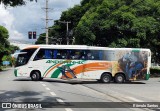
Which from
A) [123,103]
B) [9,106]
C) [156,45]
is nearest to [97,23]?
[156,45]

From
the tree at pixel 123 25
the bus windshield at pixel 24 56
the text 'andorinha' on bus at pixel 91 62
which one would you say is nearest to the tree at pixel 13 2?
the text 'andorinha' on bus at pixel 91 62

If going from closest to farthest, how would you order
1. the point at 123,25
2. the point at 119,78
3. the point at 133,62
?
the point at 133,62, the point at 119,78, the point at 123,25

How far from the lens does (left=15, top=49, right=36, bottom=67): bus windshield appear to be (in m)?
30.6

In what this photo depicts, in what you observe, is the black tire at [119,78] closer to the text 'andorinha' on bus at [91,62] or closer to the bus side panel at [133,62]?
the text 'andorinha' on bus at [91,62]

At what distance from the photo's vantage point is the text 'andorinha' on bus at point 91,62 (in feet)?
98.3

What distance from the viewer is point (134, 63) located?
30266mm

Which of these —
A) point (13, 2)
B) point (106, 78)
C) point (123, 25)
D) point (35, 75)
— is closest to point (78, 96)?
point (13, 2)

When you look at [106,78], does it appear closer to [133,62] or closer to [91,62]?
[91,62]

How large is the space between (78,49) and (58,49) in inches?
63.2

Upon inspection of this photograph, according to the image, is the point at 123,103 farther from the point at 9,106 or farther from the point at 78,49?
the point at 78,49

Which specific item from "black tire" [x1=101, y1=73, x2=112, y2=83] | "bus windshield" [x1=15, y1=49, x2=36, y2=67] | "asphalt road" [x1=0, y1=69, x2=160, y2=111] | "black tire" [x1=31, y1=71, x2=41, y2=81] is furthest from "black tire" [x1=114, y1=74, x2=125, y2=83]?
"asphalt road" [x1=0, y1=69, x2=160, y2=111]

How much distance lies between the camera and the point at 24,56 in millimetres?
30844

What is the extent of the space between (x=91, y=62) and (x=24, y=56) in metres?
5.54

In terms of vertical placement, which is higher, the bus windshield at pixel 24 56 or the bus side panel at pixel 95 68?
the bus windshield at pixel 24 56
